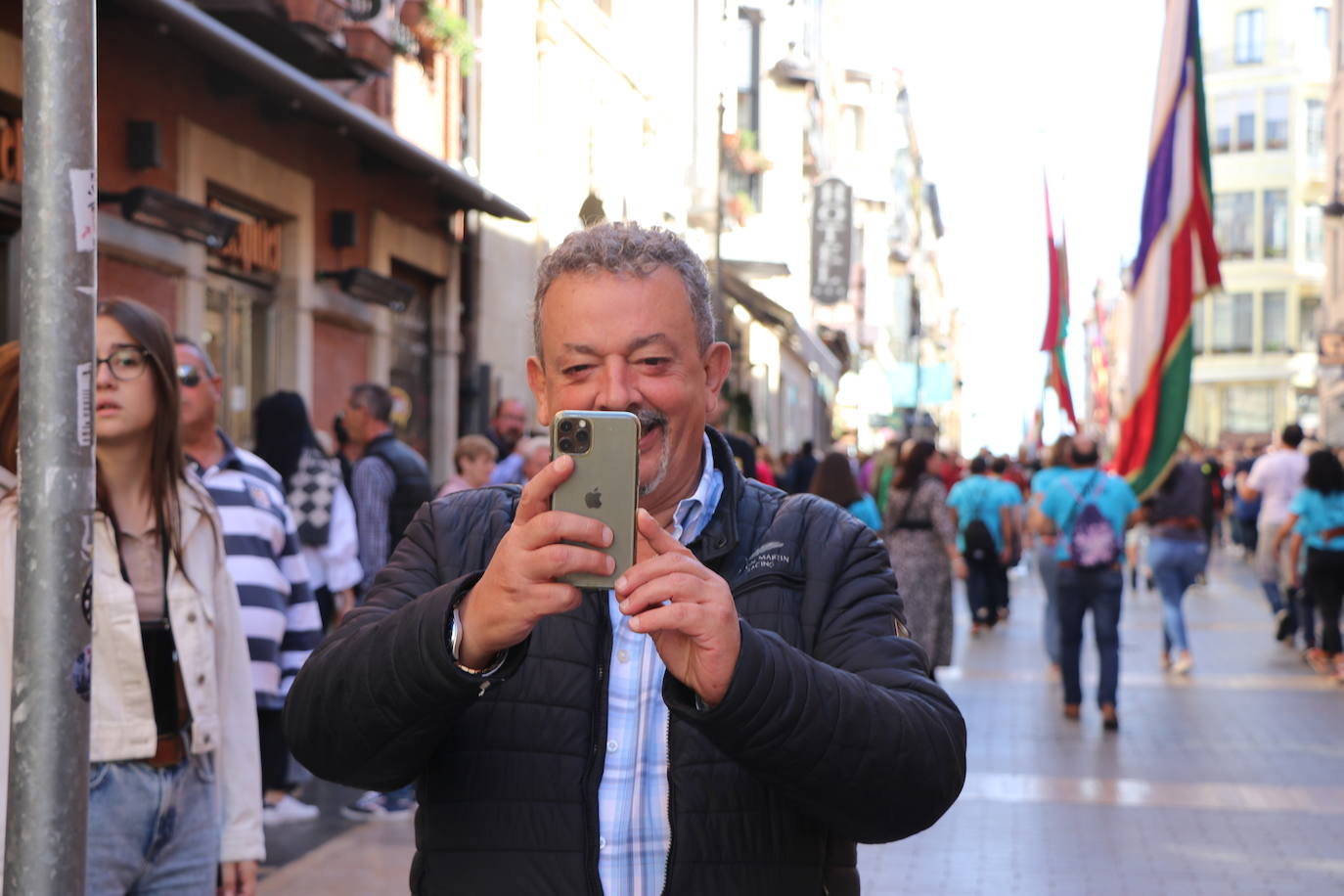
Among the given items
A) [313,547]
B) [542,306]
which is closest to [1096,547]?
[313,547]

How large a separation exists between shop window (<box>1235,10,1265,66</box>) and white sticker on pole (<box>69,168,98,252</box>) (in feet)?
233

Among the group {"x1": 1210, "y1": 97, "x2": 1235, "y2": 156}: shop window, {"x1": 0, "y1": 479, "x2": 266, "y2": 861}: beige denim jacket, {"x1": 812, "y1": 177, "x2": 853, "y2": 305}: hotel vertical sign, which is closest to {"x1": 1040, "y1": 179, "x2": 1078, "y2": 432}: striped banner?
{"x1": 0, "y1": 479, "x2": 266, "y2": 861}: beige denim jacket

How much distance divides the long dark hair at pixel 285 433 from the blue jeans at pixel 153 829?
4.68m

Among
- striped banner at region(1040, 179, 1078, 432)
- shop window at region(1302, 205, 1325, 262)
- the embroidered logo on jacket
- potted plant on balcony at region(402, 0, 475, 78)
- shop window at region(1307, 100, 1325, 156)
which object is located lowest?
the embroidered logo on jacket

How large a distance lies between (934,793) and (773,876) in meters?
0.25

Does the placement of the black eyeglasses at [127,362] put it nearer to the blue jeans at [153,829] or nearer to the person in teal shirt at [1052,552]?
the blue jeans at [153,829]

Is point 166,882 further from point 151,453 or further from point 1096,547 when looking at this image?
point 1096,547

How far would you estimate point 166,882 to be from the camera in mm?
3609

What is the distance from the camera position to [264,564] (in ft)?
16.8

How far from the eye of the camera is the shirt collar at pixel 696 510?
102 inches

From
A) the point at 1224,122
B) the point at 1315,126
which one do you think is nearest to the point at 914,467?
the point at 1315,126

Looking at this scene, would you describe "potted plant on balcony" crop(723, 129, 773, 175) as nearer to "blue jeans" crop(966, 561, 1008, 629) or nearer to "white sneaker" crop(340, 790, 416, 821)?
"blue jeans" crop(966, 561, 1008, 629)

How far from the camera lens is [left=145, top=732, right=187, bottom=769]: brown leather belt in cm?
360

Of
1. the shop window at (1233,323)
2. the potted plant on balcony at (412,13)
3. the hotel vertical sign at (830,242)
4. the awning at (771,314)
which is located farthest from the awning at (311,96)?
the shop window at (1233,323)
